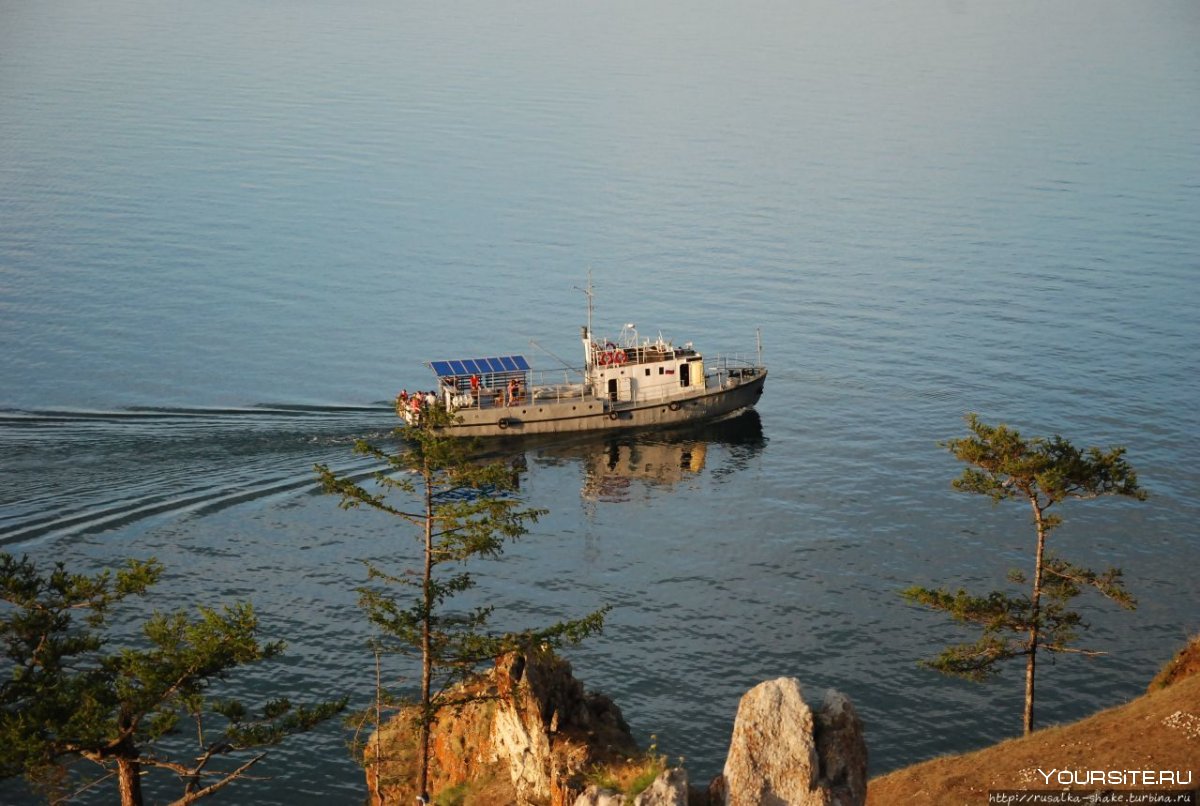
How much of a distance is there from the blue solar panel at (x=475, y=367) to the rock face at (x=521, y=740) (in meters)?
51.9

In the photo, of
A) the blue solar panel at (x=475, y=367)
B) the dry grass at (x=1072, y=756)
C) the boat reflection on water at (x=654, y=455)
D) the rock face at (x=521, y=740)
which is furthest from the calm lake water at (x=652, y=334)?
the dry grass at (x=1072, y=756)

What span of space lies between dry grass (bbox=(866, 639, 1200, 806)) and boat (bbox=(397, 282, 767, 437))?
57.8 metres

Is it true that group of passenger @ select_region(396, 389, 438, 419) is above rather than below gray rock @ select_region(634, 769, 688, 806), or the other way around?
above

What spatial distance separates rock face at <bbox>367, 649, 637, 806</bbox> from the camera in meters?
44.9

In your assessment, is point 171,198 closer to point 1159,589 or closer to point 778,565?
point 778,565

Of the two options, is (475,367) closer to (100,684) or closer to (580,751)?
(580,751)

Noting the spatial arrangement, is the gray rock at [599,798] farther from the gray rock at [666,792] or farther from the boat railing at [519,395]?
the boat railing at [519,395]

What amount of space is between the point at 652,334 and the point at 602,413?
20.3 m

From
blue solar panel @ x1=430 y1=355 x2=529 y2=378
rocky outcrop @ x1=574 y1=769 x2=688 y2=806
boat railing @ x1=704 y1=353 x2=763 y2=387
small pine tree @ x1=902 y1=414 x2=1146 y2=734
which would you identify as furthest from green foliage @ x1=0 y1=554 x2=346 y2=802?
boat railing @ x1=704 y1=353 x2=763 y2=387

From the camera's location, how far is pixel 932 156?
18762cm

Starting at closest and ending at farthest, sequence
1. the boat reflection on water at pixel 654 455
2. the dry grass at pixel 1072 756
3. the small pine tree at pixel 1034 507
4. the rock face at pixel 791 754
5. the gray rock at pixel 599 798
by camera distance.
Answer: the rock face at pixel 791 754 < the gray rock at pixel 599 798 < the dry grass at pixel 1072 756 < the small pine tree at pixel 1034 507 < the boat reflection on water at pixel 654 455

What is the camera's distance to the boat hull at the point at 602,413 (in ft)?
335

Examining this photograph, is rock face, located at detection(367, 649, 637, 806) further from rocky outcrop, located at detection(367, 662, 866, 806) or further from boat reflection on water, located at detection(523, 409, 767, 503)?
boat reflection on water, located at detection(523, 409, 767, 503)

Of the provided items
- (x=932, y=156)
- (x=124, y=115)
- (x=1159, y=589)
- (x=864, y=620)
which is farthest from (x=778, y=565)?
(x=124, y=115)
